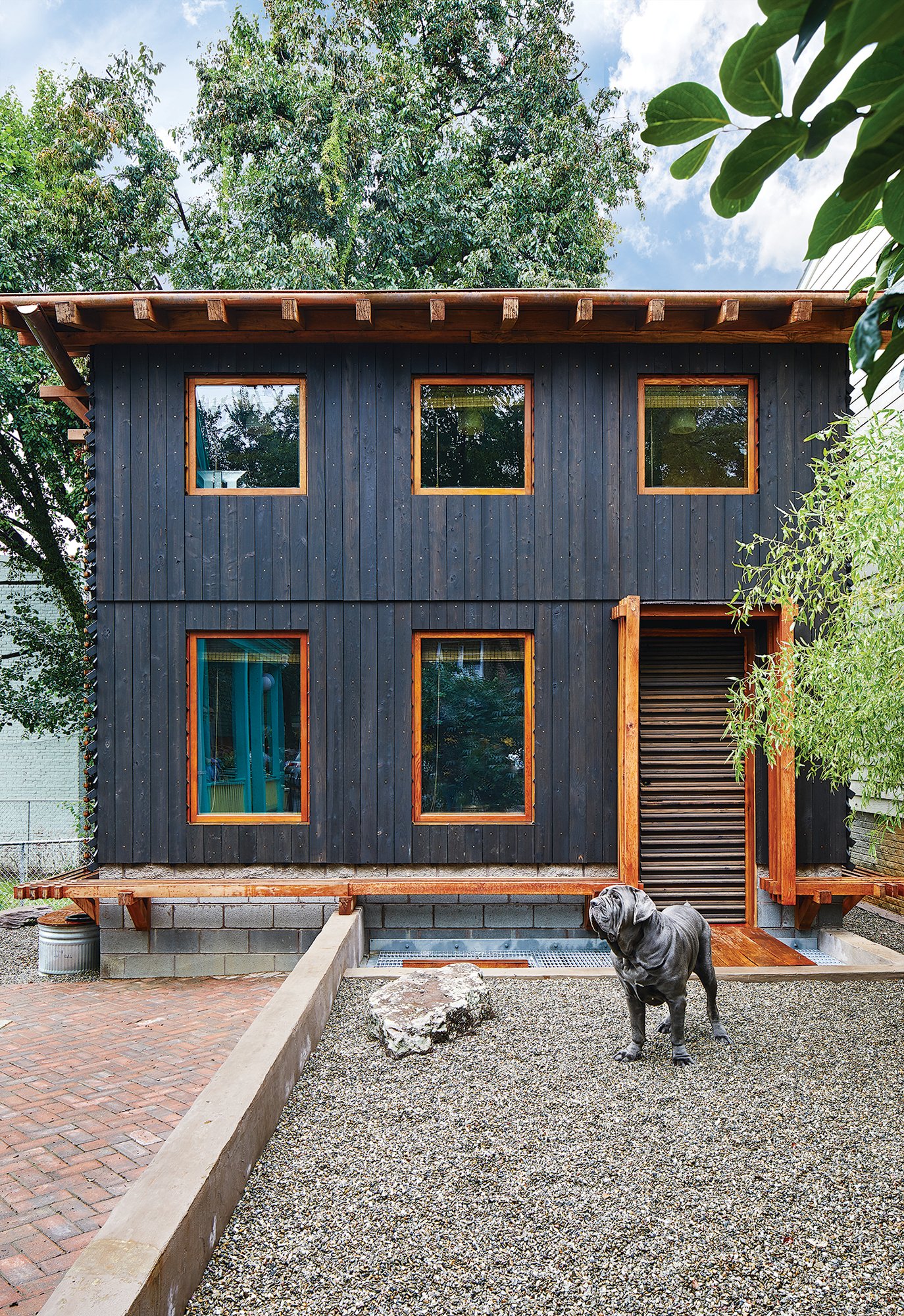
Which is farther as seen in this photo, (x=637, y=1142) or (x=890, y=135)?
(x=637, y=1142)

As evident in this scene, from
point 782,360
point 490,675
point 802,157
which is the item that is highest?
point 782,360

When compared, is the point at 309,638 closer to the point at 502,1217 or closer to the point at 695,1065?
the point at 695,1065

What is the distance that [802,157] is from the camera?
0.79 meters

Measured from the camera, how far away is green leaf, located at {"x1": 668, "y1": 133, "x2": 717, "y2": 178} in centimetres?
87

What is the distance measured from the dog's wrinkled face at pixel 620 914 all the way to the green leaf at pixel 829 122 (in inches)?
125

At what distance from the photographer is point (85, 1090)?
471 centimetres

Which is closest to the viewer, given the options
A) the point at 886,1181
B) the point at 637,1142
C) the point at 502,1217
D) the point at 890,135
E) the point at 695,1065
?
the point at 890,135

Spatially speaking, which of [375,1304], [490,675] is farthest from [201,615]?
[375,1304]

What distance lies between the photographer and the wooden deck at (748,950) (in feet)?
19.3

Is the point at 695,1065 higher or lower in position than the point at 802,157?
lower

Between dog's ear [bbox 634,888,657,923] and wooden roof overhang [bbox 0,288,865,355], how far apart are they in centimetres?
463

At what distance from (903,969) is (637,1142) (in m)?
3.08

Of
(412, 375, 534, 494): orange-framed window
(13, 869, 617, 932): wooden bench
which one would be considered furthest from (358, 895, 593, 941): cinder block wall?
(412, 375, 534, 494): orange-framed window

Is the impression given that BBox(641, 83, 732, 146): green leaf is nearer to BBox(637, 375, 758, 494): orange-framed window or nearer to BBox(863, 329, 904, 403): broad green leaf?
BBox(863, 329, 904, 403): broad green leaf
